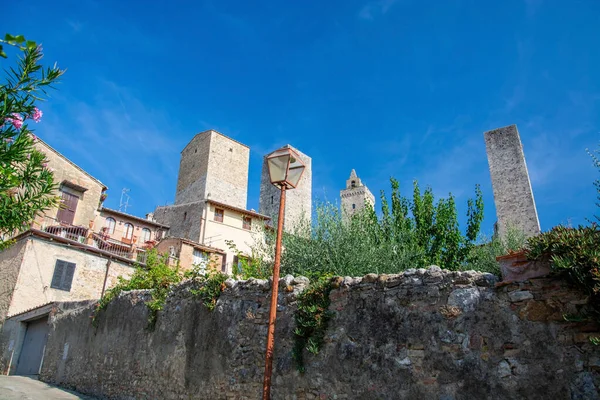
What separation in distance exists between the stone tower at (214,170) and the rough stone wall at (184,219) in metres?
4.60

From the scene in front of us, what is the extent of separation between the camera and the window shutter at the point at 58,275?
1938 cm

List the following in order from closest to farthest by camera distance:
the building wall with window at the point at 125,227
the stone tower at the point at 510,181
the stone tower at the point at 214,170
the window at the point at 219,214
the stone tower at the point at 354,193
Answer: the stone tower at the point at 510,181 < the building wall with window at the point at 125,227 < the window at the point at 219,214 < the stone tower at the point at 214,170 < the stone tower at the point at 354,193

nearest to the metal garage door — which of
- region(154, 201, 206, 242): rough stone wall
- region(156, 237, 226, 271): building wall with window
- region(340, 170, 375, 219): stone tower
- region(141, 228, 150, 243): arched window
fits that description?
region(156, 237, 226, 271): building wall with window

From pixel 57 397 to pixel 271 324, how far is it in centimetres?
747

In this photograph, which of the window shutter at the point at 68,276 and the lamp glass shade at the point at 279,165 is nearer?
the lamp glass shade at the point at 279,165

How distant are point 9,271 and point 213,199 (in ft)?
69.4

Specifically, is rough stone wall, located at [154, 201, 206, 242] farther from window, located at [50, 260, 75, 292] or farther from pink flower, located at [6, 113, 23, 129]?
pink flower, located at [6, 113, 23, 129]

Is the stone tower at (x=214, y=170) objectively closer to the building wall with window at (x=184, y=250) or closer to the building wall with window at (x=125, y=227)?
the building wall with window at (x=125, y=227)

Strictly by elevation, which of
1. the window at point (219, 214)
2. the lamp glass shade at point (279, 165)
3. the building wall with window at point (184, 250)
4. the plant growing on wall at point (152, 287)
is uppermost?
the window at point (219, 214)

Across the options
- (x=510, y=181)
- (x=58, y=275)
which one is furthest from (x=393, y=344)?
(x=510, y=181)

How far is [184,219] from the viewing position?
36.5 metres

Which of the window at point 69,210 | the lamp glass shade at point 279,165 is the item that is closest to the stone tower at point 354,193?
the window at point 69,210

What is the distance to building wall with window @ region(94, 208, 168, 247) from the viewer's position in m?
32.9

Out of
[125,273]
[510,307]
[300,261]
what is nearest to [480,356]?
[510,307]
